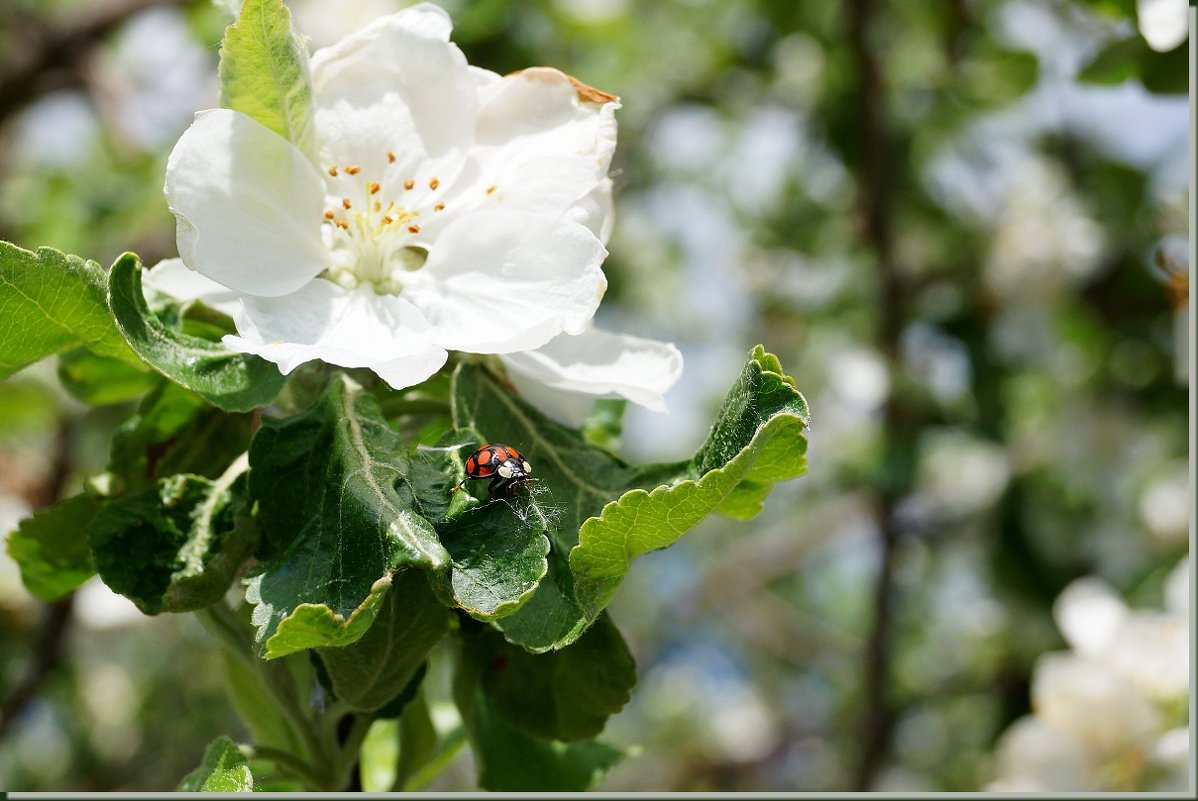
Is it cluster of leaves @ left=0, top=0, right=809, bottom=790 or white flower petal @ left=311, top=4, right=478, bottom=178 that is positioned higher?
white flower petal @ left=311, top=4, right=478, bottom=178

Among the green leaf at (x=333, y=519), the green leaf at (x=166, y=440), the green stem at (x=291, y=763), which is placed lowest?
the green stem at (x=291, y=763)

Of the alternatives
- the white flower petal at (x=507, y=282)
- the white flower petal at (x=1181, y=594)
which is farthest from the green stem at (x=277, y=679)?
the white flower petal at (x=1181, y=594)

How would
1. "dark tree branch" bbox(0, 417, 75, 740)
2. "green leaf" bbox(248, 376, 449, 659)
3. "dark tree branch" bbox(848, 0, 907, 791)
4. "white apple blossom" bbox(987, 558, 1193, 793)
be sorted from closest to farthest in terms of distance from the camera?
"green leaf" bbox(248, 376, 449, 659)
"white apple blossom" bbox(987, 558, 1193, 793)
"dark tree branch" bbox(0, 417, 75, 740)
"dark tree branch" bbox(848, 0, 907, 791)

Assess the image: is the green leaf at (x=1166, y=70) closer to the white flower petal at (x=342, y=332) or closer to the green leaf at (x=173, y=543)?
the white flower petal at (x=342, y=332)

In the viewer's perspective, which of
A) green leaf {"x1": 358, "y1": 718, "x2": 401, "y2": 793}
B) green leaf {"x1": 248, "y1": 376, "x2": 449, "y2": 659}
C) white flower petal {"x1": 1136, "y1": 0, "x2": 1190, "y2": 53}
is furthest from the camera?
white flower petal {"x1": 1136, "y1": 0, "x2": 1190, "y2": 53}

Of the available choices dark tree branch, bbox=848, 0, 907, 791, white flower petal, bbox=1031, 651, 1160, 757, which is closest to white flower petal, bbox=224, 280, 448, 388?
white flower petal, bbox=1031, 651, 1160, 757

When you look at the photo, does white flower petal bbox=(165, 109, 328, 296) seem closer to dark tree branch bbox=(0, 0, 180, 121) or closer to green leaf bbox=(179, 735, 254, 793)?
green leaf bbox=(179, 735, 254, 793)

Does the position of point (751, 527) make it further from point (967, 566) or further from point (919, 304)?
point (919, 304)
